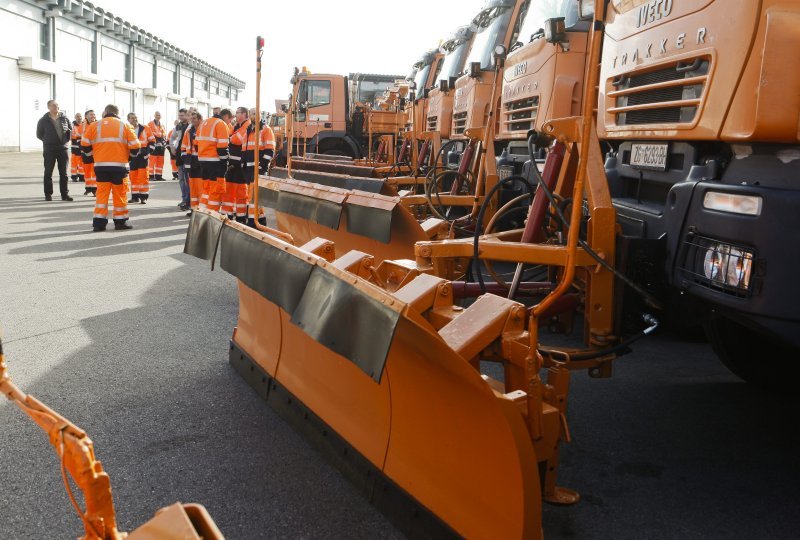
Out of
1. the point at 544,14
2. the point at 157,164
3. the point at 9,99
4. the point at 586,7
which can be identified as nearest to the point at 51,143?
the point at 157,164

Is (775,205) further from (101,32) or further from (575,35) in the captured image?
(101,32)

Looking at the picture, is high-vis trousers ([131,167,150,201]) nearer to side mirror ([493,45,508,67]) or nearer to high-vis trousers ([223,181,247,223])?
high-vis trousers ([223,181,247,223])

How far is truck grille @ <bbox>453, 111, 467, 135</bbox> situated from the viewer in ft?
28.7

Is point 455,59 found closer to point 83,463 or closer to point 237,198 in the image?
point 237,198

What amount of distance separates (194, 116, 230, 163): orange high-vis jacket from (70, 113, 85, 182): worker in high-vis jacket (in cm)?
779

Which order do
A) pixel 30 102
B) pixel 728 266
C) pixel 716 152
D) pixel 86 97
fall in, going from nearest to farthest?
pixel 728 266
pixel 716 152
pixel 30 102
pixel 86 97

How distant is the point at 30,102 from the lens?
35.9 m

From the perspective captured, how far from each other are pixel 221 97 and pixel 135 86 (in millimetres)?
40112

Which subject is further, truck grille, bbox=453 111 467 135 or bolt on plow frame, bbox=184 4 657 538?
truck grille, bbox=453 111 467 135

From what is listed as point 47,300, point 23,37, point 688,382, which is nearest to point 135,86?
point 23,37

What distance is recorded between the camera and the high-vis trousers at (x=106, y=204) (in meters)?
10.7

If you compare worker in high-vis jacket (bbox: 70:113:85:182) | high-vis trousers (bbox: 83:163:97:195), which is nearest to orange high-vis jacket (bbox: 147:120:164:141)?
worker in high-vis jacket (bbox: 70:113:85:182)

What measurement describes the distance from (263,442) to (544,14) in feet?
15.0

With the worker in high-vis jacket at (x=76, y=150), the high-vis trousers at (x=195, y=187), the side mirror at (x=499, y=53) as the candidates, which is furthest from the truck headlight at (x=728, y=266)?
the worker in high-vis jacket at (x=76, y=150)
